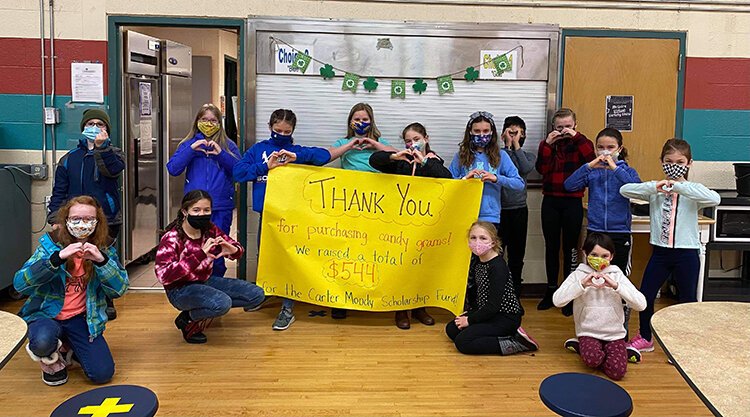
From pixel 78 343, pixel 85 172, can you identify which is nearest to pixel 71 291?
pixel 78 343

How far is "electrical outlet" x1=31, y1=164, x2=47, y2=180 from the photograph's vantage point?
495 cm

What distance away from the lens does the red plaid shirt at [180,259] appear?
3.87 m

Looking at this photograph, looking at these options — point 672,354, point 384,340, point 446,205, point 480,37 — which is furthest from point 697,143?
point 672,354

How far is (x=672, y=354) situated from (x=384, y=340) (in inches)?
93.1

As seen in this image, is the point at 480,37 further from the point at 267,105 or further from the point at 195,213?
the point at 195,213

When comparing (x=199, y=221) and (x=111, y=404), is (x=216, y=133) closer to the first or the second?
(x=199, y=221)

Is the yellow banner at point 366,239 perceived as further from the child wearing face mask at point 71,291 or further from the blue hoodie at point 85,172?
the child wearing face mask at point 71,291

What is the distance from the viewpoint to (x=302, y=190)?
4.42m

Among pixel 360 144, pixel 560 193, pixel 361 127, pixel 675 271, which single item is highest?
pixel 361 127

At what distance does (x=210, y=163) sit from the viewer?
4.51 metres

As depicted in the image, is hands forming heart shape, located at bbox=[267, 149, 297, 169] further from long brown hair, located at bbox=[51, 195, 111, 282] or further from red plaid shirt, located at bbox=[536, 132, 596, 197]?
red plaid shirt, located at bbox=[536, 132, 596, 197]

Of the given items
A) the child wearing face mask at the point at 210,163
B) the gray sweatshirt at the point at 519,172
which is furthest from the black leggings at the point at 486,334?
the child wearing face mask at the point at 210,163

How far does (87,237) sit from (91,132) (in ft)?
3.79

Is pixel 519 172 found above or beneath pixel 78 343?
above
